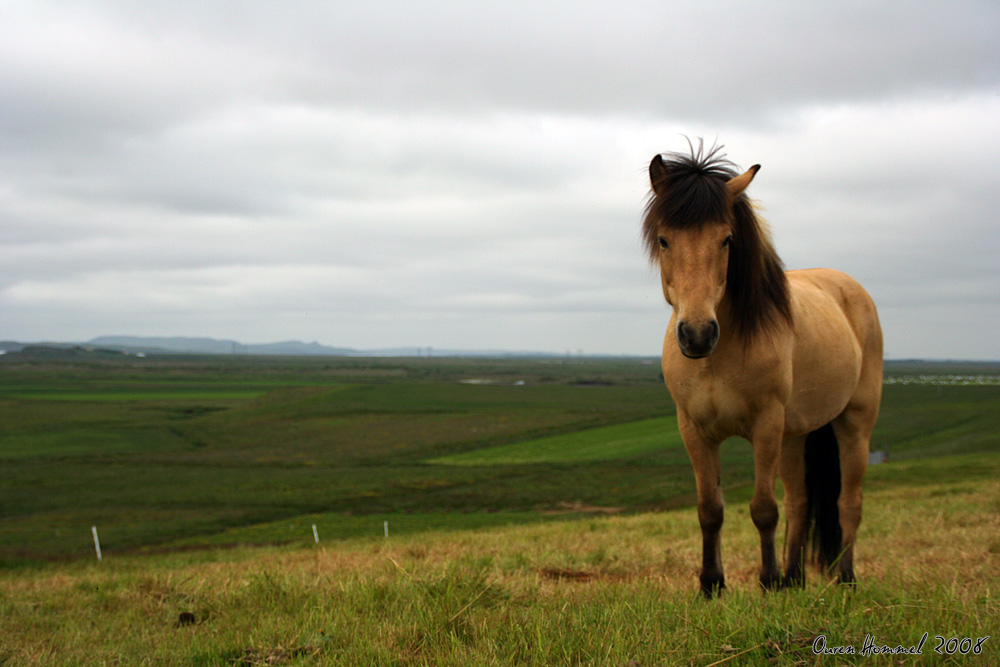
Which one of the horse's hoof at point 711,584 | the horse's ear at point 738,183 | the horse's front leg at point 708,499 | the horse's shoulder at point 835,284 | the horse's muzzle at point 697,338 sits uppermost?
the horse's ear at point 738,183

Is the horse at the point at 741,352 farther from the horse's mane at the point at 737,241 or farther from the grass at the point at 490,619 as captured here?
the grass at the point at 490,619

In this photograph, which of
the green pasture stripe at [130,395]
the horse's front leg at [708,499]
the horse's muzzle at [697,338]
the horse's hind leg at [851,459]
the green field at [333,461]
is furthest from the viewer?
the green pasture stripe at [130,395]

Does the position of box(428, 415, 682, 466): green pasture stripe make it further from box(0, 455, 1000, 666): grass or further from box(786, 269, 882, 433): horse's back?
box(0, 455, 1000, 666): grass

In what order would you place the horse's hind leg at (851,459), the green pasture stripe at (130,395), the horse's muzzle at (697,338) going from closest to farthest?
the horse's muzzle at (697,338), the horse's hind leg at (851,459), the green pasture stripe at (130,395)

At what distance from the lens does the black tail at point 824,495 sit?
618 centimetres

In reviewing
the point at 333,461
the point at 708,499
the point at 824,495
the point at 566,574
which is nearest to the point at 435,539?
the point at 566,574

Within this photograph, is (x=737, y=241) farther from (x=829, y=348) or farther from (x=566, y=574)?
(x=566, y=574)

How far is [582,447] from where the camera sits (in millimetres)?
48688

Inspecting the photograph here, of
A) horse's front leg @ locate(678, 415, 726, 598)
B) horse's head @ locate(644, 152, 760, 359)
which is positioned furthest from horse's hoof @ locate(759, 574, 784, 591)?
horse's head @ locate(644, 152, 760, 359)

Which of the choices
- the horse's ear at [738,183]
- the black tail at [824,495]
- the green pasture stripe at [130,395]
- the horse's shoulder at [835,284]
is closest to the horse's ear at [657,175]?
the horse's ear at [738,183]

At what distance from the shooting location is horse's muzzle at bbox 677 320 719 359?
379cm

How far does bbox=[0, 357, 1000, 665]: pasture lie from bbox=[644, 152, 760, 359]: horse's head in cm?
152

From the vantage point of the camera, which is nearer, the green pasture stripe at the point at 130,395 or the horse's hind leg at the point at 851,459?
the horse's hind leg at the point at 851,459

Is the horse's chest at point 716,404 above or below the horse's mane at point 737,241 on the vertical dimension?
below
